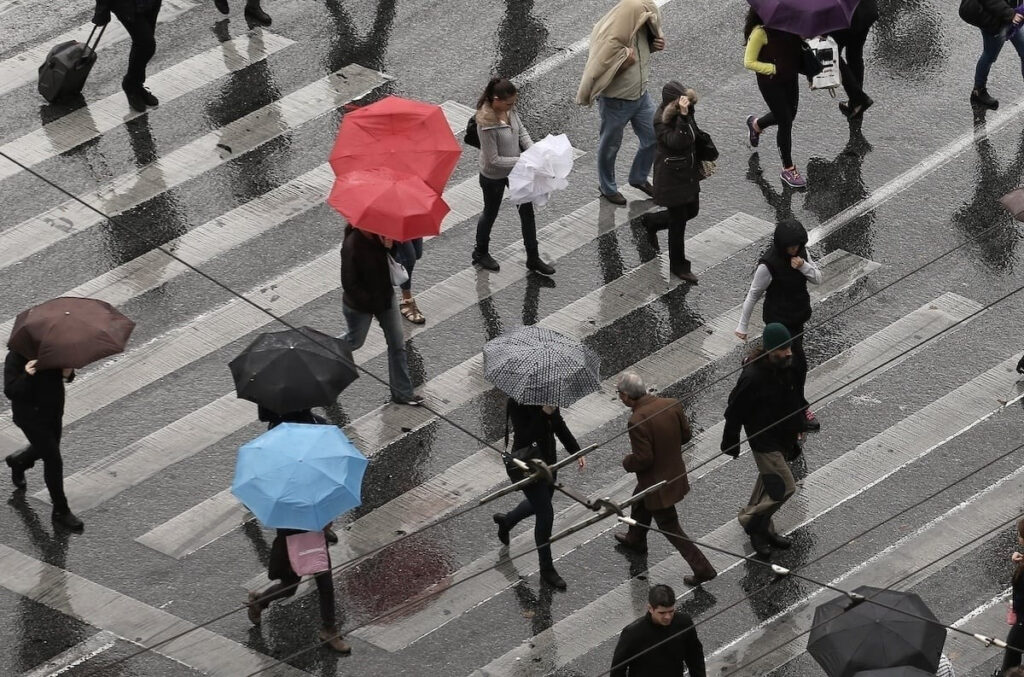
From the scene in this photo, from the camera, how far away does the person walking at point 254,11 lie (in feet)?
57.8

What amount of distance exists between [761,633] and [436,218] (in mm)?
3357

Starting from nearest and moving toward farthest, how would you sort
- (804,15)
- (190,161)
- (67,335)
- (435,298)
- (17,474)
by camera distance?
(67,335), (17,474), (435,298), (804,15), (190,161)

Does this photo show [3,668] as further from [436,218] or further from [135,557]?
[436,218]

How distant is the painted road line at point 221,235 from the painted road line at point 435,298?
2.22 feet

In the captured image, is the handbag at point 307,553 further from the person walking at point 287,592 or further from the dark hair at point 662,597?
the dark hair at point 662,597

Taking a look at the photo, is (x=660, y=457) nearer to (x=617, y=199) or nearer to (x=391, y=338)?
(x=391, y=338)

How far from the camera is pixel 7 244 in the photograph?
49.0 feet

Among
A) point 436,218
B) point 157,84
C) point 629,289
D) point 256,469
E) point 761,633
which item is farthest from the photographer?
point 157,84

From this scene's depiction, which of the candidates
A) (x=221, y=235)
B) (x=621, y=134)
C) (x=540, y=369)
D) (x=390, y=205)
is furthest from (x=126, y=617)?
(x=621, y=134)

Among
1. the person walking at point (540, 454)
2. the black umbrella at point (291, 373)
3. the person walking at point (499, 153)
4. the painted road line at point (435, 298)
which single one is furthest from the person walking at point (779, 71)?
the black umbrella at point (291, 373)

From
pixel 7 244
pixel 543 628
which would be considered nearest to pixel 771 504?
pixel 543 628

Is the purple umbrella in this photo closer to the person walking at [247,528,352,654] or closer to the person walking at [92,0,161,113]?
the person walking at [92,0,161,113]

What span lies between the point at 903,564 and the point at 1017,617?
4.23 feet

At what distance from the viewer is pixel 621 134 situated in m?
15.3
